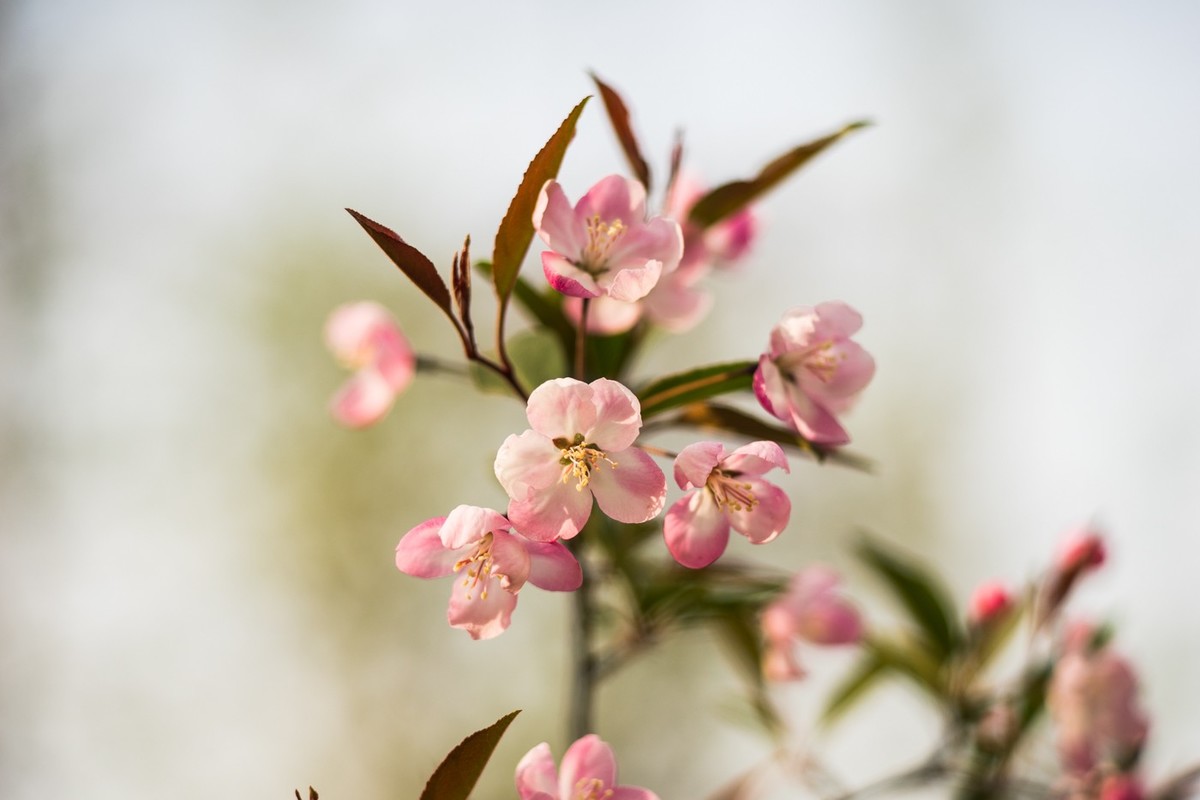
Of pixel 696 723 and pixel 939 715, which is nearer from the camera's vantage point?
pixel 939 715

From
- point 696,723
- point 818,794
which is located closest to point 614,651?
point 818,794

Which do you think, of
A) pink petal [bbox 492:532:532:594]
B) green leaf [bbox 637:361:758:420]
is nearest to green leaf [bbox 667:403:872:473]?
green leaf [bbox 637:361:758:420]

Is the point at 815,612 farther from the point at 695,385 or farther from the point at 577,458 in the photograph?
the point at 577,458

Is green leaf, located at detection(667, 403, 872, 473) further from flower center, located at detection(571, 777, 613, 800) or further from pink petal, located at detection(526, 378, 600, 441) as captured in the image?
flower center, located at detection(571, 777, 613, 800)

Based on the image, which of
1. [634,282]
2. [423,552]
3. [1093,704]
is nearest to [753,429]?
[634,282]

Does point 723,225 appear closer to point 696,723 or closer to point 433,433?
point 696,723

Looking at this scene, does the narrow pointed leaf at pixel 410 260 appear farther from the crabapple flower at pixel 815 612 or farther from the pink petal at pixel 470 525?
the crabapple flower at pixel 815 612
